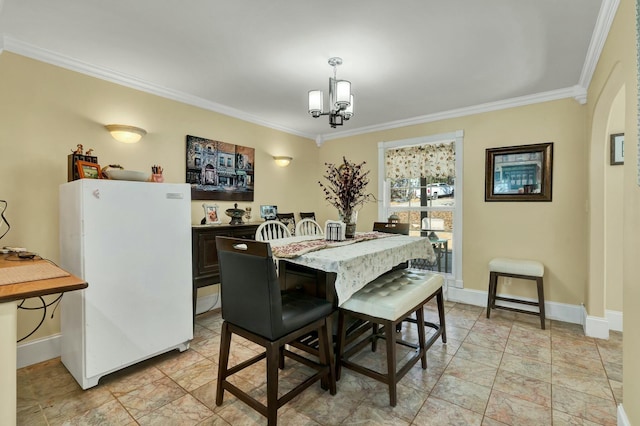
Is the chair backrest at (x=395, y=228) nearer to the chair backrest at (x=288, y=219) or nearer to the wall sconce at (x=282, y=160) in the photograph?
the chair backrest at (x=288, y=219)

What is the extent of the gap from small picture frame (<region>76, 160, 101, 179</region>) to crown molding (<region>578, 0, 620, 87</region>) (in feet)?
11.9

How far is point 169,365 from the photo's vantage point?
2.37 m

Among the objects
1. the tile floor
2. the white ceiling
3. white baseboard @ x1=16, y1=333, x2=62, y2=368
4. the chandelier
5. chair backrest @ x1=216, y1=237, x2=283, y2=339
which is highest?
the white ceiling

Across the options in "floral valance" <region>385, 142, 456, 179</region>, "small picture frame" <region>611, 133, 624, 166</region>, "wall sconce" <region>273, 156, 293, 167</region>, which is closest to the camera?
"small picture frame" <region>611, 133, 624, 166</region>

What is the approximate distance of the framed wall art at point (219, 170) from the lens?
342 centimetres

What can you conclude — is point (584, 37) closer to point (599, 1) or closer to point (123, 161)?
point (599, 1)

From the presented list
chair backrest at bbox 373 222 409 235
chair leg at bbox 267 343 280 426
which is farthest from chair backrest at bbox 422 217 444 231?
chair leg at bbox 267 343 280 426

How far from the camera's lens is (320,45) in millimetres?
2303

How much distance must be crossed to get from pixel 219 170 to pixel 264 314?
99.5 inches

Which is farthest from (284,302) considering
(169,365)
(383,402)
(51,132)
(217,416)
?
(51,132)

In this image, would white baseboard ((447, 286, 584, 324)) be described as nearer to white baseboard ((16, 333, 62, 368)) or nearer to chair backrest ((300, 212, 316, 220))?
chair backrest ((300, 212, 316, 220))

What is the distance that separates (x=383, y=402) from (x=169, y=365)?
1662mm

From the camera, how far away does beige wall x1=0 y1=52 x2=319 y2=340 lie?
2.31 m

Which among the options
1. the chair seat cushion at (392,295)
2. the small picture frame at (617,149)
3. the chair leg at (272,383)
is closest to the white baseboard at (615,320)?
the small picture frame at (617,149)
